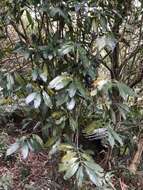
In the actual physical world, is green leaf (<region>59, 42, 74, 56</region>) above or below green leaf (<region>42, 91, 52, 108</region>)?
above

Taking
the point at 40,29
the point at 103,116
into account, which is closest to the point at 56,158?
the point at 103,116

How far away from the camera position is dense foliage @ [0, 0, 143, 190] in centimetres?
166

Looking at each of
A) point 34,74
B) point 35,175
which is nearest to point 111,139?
point 34,74

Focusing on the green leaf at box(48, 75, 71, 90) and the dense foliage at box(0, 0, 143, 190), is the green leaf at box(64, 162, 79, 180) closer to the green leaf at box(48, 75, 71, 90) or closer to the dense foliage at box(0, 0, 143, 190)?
the dense foliage at box(0, 0, 143, 190)

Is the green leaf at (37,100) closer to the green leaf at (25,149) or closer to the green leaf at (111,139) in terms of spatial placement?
the green leaf at (25,149)

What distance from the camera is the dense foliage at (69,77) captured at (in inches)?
65.4

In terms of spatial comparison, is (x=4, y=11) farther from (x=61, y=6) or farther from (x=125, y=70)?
(x=125, y=70)

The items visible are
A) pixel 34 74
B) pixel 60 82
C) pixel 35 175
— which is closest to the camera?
pixel 60 82

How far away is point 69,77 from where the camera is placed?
1.66m

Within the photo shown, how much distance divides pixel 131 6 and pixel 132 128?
742mm

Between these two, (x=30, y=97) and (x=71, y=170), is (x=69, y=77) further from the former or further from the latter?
(x=71, y=170)

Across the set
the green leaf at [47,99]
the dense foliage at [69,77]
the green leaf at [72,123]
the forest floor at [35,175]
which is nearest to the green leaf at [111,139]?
the dense foliage at [69,77]

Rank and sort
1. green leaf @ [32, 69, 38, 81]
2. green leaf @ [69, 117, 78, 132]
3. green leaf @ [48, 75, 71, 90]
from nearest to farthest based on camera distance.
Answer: green leaf @ [48, 75, 71, 90]
green leaf @ [32, 69, 38, 81]
green leaf @ [69, 117, 78, 132]

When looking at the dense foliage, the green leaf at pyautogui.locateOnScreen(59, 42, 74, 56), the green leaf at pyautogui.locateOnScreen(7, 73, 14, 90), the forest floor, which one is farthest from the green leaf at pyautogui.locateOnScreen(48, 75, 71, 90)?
the forest floor
